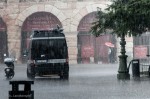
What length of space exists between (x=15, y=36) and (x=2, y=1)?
3.93m

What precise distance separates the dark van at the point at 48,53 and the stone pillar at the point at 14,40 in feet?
87.8

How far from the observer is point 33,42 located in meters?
32.4

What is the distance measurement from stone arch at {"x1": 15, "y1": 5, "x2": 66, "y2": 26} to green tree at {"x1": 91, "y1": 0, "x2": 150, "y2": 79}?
89.6 feet

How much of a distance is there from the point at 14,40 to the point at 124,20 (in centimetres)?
3125

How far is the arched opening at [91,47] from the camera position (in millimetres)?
59453

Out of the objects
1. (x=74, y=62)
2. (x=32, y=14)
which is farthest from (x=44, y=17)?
(x=74, y=62)

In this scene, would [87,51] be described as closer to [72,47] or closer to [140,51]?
[72,47]

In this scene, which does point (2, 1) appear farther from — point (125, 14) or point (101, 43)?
point (125, 14)

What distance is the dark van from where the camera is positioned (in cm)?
3156

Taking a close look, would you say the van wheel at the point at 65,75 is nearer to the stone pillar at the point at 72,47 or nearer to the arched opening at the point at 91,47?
the stone pillar at the point at 72,47

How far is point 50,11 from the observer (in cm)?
5978

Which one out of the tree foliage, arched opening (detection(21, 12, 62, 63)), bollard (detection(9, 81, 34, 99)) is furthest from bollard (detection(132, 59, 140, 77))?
arched opening (detection(21, 12, 62, 63))

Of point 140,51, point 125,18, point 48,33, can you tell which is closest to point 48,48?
point 48,33

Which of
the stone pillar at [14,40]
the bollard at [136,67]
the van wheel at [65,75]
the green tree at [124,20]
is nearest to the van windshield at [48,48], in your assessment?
the van wheel at [65,75]
